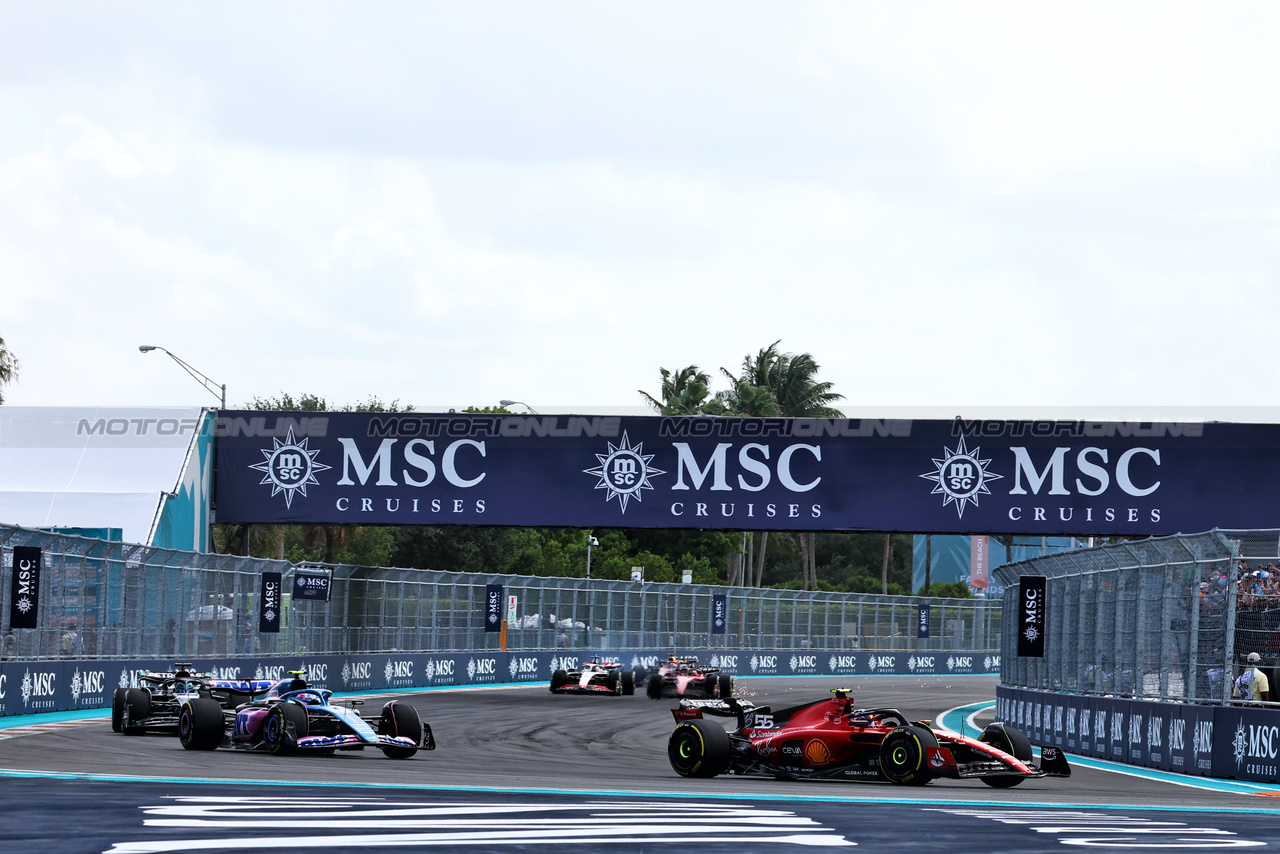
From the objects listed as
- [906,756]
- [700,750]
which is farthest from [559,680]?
[906,756]

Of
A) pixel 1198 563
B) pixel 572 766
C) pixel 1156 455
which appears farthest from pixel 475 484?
pixel 1198 563

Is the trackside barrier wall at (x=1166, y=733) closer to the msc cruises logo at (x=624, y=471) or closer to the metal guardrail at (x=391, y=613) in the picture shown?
the msc cruises logo at (x=624, y=471)

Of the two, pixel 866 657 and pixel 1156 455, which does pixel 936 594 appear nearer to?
pixel 866 657

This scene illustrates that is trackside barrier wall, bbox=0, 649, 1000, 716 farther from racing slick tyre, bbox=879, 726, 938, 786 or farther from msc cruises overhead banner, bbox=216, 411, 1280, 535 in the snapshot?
racing slick tyre, bbox=879, 726, 938, 786

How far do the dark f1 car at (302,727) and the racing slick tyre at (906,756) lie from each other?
5624 millimetres

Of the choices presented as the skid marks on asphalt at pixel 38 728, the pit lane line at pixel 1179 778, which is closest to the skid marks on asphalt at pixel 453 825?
the pit lane line at pixel 1179 778

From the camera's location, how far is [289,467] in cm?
3491

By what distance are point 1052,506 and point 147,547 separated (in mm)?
18313

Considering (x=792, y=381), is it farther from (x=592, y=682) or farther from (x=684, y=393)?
(x=592, y=682)

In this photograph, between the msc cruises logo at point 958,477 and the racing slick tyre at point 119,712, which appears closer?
the racing slick tyre at point 119,712

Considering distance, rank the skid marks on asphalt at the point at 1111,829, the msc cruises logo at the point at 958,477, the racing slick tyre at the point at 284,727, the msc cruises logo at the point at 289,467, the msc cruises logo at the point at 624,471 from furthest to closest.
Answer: the msc cruises logo at the point at 289,467, the msc cruises logo at the point at 624,471, the msc cruises logo at the point at 958,477, the racing slick tyre at the point at 284,727, the skid marks on asphalt at the point at 1111,829

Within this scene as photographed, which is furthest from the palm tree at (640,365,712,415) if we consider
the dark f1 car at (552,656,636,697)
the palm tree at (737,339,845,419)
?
the dark f1 car at (552,656,636,697)

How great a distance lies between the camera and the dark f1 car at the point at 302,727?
18453mm

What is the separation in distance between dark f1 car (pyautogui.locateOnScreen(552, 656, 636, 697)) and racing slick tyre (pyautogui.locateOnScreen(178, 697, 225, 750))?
20.1 m
